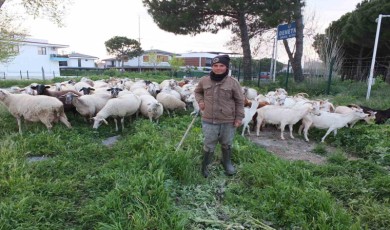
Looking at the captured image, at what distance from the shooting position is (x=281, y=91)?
1120cm

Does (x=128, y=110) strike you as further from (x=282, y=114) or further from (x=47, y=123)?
(x=282, y=114)

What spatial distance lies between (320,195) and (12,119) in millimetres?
8131

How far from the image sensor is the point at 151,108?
7.95 m

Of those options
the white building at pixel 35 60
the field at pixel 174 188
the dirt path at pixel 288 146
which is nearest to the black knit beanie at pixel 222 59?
the field at pixel 174 188

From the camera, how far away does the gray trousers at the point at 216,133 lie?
4430 mm

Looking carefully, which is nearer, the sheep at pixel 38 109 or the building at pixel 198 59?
the sheep at pixel 38 109

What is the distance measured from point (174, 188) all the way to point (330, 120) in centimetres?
511

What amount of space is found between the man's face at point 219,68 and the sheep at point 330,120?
13.8ft

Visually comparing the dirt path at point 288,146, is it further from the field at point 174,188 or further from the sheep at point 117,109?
the sheep at point 117,109

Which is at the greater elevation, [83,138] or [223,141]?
[223,141]

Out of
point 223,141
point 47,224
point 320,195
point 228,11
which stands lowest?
point 47,224

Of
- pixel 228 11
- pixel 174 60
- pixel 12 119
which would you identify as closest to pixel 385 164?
pixel 12 119

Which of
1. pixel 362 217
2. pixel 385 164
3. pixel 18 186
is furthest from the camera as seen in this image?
pixel 385 164

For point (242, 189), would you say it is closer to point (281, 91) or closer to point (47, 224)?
point (47, 224)
